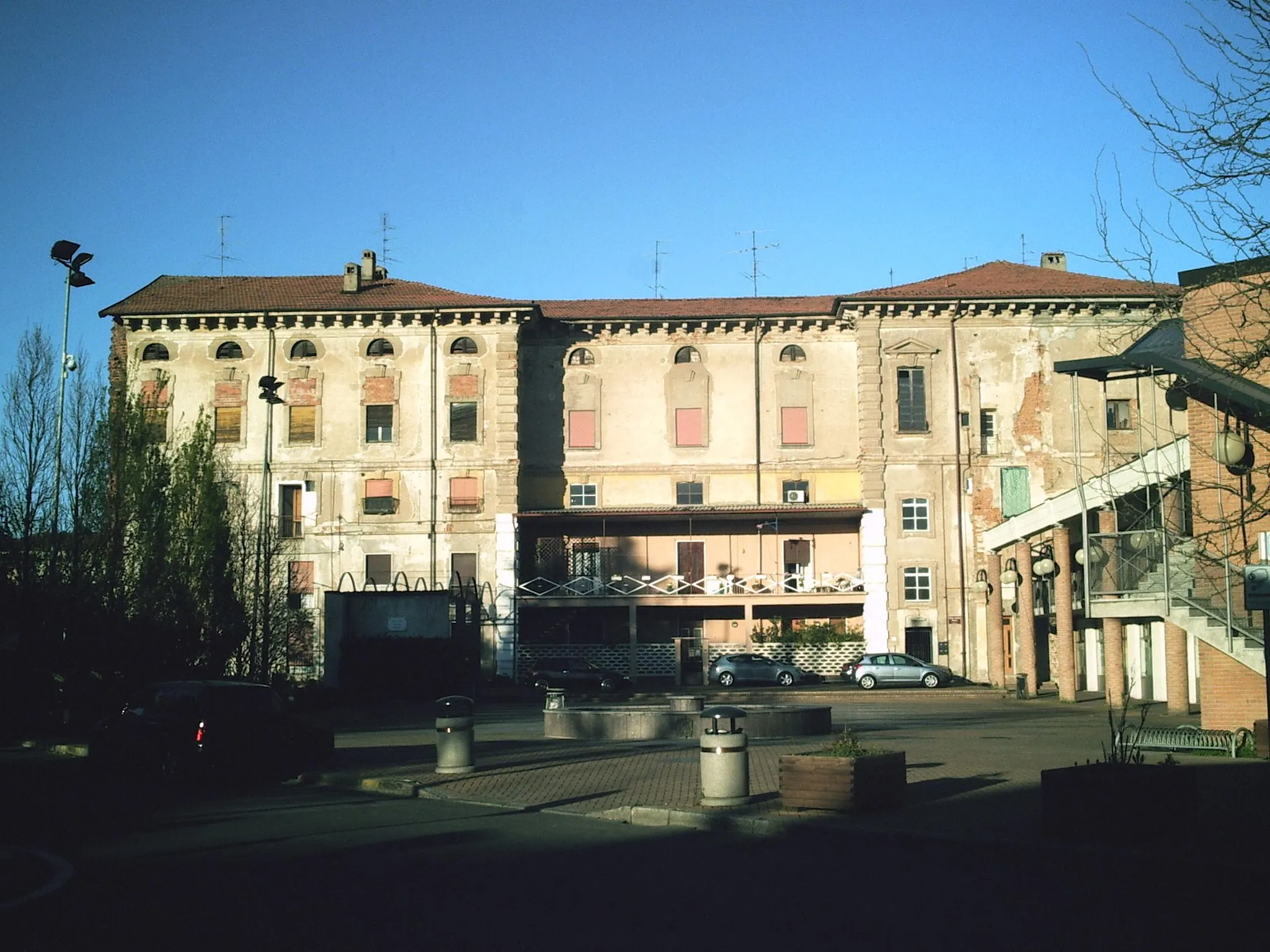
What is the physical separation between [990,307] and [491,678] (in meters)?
24.4

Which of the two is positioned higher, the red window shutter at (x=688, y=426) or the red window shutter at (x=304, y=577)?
the red window shutter at (x=688, y=426)

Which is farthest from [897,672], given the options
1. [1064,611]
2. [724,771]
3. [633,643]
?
[724,771]

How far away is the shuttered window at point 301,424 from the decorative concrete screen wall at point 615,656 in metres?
12.2

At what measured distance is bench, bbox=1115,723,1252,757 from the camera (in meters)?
19.7

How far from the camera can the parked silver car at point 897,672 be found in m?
47.2

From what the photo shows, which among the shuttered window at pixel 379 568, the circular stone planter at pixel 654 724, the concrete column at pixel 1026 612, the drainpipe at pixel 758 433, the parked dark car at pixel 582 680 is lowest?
the parked dark car at pixel 582 680

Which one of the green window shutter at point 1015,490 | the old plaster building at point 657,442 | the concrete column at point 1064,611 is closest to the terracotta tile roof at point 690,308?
the old plaster building at point 657,442

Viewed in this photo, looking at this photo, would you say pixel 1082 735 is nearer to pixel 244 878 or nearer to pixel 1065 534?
pixel 1065 534

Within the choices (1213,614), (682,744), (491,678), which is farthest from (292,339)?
(1213,614)

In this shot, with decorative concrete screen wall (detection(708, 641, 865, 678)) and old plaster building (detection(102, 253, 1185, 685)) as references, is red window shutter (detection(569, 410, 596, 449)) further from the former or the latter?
decorative concrete screen wall (detection(708, 641, 865, 678))

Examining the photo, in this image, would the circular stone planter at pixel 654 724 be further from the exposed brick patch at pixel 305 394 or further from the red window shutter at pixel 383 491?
the exposed brick patch at pixel 305 394

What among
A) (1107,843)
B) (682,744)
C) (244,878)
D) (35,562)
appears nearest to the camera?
(244,878)

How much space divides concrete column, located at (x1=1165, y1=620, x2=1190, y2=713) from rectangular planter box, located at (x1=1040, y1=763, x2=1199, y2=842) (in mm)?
19465

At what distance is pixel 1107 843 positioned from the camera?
37.3 ft
